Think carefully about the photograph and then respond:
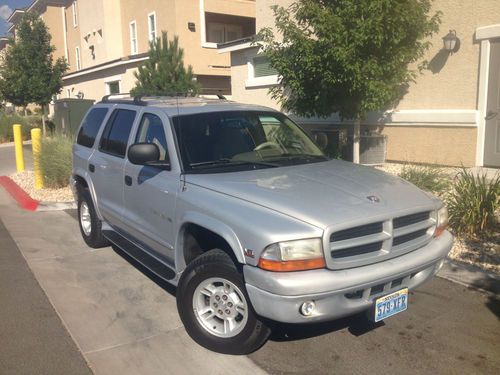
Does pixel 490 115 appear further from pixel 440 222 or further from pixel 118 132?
pixel 118 132

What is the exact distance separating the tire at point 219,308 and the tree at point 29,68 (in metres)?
24.4

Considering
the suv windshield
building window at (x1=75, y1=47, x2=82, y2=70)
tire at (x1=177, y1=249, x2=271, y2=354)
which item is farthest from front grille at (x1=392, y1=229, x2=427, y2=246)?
building window at (x1=75, y1=47, x2=82, y2=70)

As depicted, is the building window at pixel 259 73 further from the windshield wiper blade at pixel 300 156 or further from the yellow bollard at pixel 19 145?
the windshield wiper blade at pixel 300 156

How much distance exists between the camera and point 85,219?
21.4 ft

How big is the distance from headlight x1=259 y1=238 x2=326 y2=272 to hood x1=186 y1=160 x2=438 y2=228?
15cm

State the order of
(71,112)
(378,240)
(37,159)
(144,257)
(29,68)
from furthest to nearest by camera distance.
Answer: (29,68) → (71,112) → (37,159) → (144,257) → (378,240)

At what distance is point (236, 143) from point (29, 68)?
24.1 m

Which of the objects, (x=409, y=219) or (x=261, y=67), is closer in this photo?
(x=409, y=219)

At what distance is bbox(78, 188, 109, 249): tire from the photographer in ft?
20.1

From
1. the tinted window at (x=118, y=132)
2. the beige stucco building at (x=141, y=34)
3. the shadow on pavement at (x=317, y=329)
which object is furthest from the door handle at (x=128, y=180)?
the beige stucco building at (x=141, y=34)

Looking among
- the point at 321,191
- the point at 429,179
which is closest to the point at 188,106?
the point at 321,191

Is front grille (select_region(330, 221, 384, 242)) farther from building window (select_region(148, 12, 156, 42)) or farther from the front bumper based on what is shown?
building window (select_region(148, 12, 156, 42))

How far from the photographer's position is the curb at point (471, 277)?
4734 mm

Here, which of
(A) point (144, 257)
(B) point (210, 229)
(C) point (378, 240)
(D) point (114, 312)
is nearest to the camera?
(C) point (378, 240)
